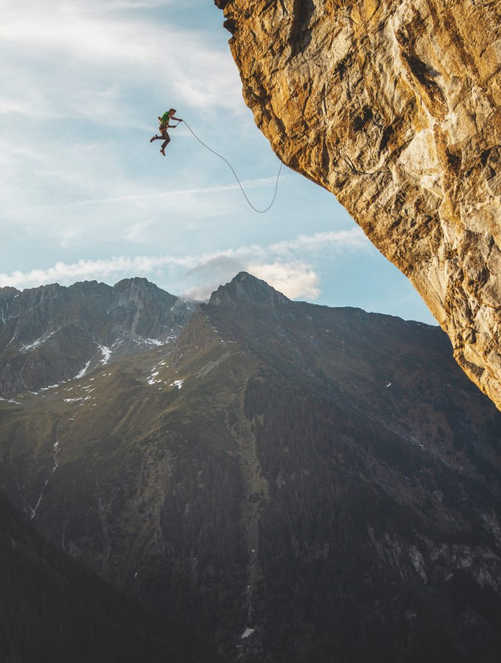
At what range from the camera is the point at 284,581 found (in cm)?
16088

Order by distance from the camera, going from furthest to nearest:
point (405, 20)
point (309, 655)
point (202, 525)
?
point (202, 525), point (309, 655), point (405, 20)

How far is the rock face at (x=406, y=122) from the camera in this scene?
13.8m

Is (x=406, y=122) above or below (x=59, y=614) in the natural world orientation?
above

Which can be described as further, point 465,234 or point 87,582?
point 87,582

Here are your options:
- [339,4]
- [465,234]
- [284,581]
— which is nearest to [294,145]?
[339,4]

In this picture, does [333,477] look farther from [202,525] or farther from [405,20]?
→ [405,20]

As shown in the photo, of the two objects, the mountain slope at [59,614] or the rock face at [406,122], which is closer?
the rock face at [406,122]

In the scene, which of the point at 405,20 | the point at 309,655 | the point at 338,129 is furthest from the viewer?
the point at 309,655

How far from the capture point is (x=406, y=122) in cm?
1645

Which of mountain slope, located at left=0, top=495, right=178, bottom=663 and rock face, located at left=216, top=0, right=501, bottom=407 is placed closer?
rock face, located at left=216, top=0, right=501, bottom=407

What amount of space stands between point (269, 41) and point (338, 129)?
5.15 metres

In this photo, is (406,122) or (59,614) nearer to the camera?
(406,122)

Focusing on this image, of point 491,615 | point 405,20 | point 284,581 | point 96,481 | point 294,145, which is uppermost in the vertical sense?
point 96,481

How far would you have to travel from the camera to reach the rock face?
1377 centimetres
